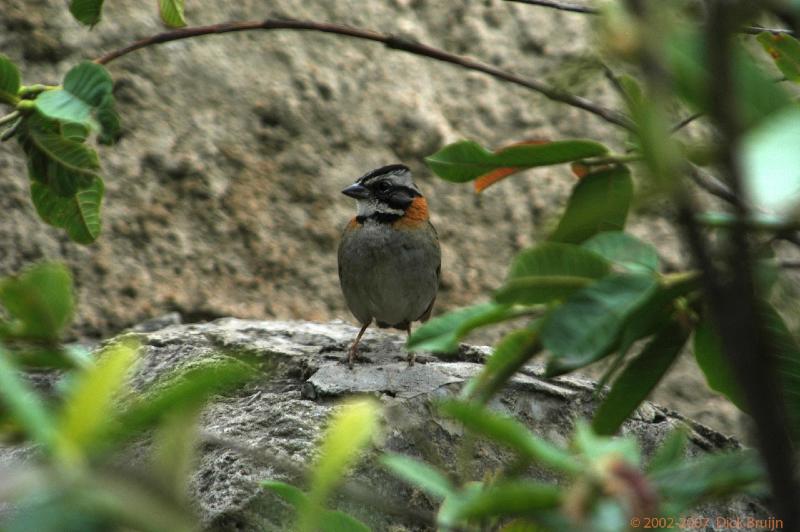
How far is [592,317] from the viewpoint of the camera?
1.32 meters

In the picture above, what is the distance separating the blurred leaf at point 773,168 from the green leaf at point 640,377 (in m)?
0.68

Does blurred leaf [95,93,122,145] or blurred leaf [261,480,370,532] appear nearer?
blurred leaf [261,480,370,532]

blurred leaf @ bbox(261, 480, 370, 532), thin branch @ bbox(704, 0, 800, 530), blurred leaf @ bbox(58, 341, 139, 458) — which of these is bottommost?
blurred leaf @ bbox(261, 480, 370, 532)

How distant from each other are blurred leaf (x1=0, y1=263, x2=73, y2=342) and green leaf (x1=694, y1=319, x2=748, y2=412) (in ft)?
2.85

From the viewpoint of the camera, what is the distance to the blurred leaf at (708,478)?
46.7 inches

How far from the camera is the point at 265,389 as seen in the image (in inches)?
134

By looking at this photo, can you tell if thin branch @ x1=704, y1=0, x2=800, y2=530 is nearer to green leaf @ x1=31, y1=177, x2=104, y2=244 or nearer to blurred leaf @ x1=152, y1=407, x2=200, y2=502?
blurred leaf @ x1=152, y1=407, x2=200, y2=502

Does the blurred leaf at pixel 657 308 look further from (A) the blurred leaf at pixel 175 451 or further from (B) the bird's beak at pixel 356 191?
(B) the bird's beak at pixel 356 191

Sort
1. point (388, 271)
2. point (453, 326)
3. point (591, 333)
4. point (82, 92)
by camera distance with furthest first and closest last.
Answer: point (388, 271) < point (82, 92) < point (453, 326) < point (591, 333)

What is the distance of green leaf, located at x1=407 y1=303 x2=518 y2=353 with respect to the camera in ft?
4.48

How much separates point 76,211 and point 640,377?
1.42 metres

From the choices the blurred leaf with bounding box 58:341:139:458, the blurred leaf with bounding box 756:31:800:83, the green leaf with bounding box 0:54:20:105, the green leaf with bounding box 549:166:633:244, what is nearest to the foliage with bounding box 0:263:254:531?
the blurred leaf with bounding box 58:341:139:458

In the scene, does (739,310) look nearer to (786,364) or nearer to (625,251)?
(625,251)

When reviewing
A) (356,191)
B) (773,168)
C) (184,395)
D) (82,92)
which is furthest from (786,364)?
(356,191)
